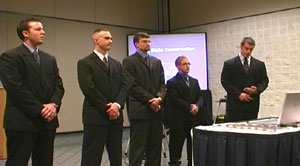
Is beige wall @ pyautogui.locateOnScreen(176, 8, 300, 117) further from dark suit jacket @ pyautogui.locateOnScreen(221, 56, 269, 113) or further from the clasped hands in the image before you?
the clasped hands

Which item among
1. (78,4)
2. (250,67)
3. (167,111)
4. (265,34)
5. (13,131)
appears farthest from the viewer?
(78,4)

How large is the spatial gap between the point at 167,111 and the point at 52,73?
74.5 inches

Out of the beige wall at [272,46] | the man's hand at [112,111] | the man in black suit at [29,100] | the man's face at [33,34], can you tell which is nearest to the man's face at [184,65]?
the man's hand at [112,111]

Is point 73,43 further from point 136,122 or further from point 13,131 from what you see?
point 13,131

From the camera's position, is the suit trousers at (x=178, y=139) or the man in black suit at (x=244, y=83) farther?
the suit trousers at (x=178, y=139)

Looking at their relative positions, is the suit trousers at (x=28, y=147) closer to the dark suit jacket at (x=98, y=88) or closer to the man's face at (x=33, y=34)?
the dark suit jacket at (x=98, y=88)

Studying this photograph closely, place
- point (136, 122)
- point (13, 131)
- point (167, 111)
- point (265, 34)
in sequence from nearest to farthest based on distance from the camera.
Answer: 1. point (13, 131)
2. point (136, 122)
3. point (167, 111)
4. point (265, 34)

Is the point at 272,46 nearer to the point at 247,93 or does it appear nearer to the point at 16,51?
the point at 247,93

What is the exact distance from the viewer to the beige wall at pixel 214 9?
6.91m

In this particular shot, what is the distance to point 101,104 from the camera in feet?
9.20

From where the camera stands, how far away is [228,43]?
7.54 m

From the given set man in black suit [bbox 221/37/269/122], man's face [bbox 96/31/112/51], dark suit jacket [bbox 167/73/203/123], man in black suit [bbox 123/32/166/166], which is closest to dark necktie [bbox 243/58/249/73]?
man in black suit [bbox 221/37/269/122]

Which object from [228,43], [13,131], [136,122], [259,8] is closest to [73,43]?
[228,43]

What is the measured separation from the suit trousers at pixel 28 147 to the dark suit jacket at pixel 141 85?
2.96ft
